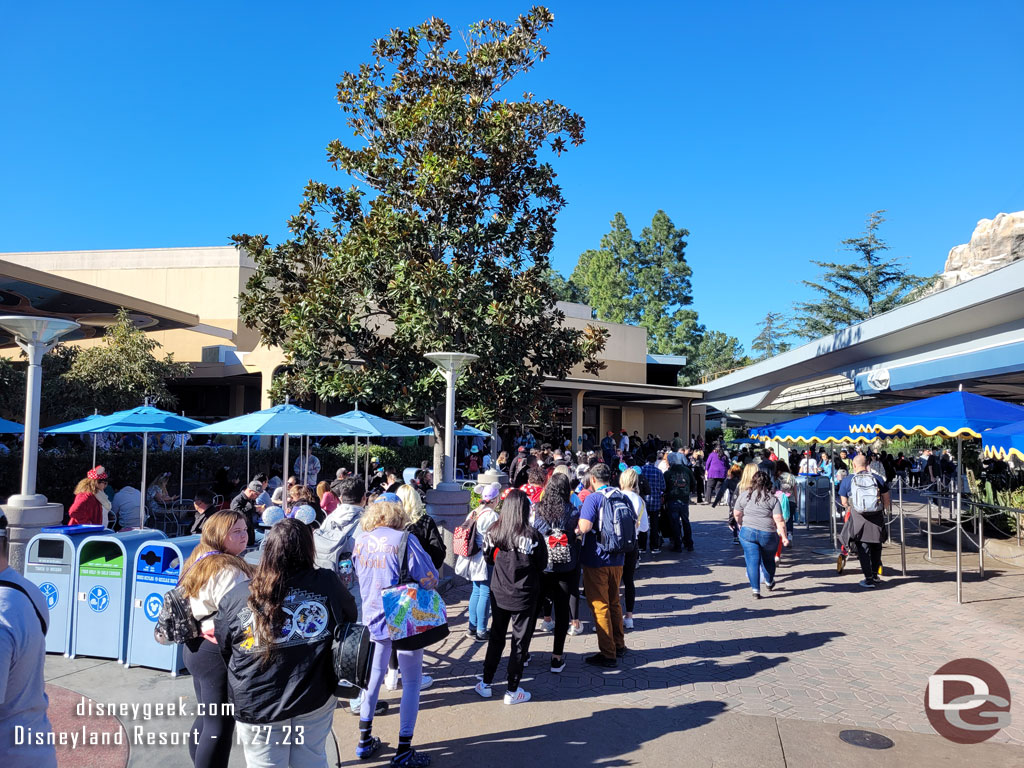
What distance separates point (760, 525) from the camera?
8.19m

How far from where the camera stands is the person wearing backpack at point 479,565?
21.2ft

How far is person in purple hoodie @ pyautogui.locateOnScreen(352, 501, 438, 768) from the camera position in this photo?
14.0ft

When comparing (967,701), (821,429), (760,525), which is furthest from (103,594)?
(821,429)

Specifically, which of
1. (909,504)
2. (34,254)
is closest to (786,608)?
(909,504)

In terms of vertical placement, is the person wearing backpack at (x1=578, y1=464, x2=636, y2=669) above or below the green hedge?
below

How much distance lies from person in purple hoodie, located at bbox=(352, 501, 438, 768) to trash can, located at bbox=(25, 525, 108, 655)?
3197mm

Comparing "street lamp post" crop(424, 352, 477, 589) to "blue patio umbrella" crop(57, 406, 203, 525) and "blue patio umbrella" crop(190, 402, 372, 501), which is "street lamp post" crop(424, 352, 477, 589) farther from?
"blue patio umbrella" crop(57, 406, 203, 525)

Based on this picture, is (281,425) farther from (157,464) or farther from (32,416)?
(157,464)

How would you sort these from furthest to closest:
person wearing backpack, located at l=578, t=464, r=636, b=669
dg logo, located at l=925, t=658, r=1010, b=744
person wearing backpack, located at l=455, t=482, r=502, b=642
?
person wearing backpack, located at l=455, t=482, r=502, b=642
person wearing backpack, located at l=578, t=464, r=636, b=669
dg logo, located at l=925, t=658, r=1010, b=744

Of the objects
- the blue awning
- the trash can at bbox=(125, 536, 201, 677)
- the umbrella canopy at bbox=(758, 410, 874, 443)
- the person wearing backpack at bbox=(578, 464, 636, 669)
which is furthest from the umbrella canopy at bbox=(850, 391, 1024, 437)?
Result: the trash can at bbox=(125, 536, 201, 677)

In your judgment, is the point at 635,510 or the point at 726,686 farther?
the point at 635,510

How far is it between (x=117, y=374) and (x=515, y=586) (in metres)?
18.7

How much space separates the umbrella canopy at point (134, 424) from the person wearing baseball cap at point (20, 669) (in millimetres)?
8491

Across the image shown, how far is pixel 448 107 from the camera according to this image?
11570 millimetres
